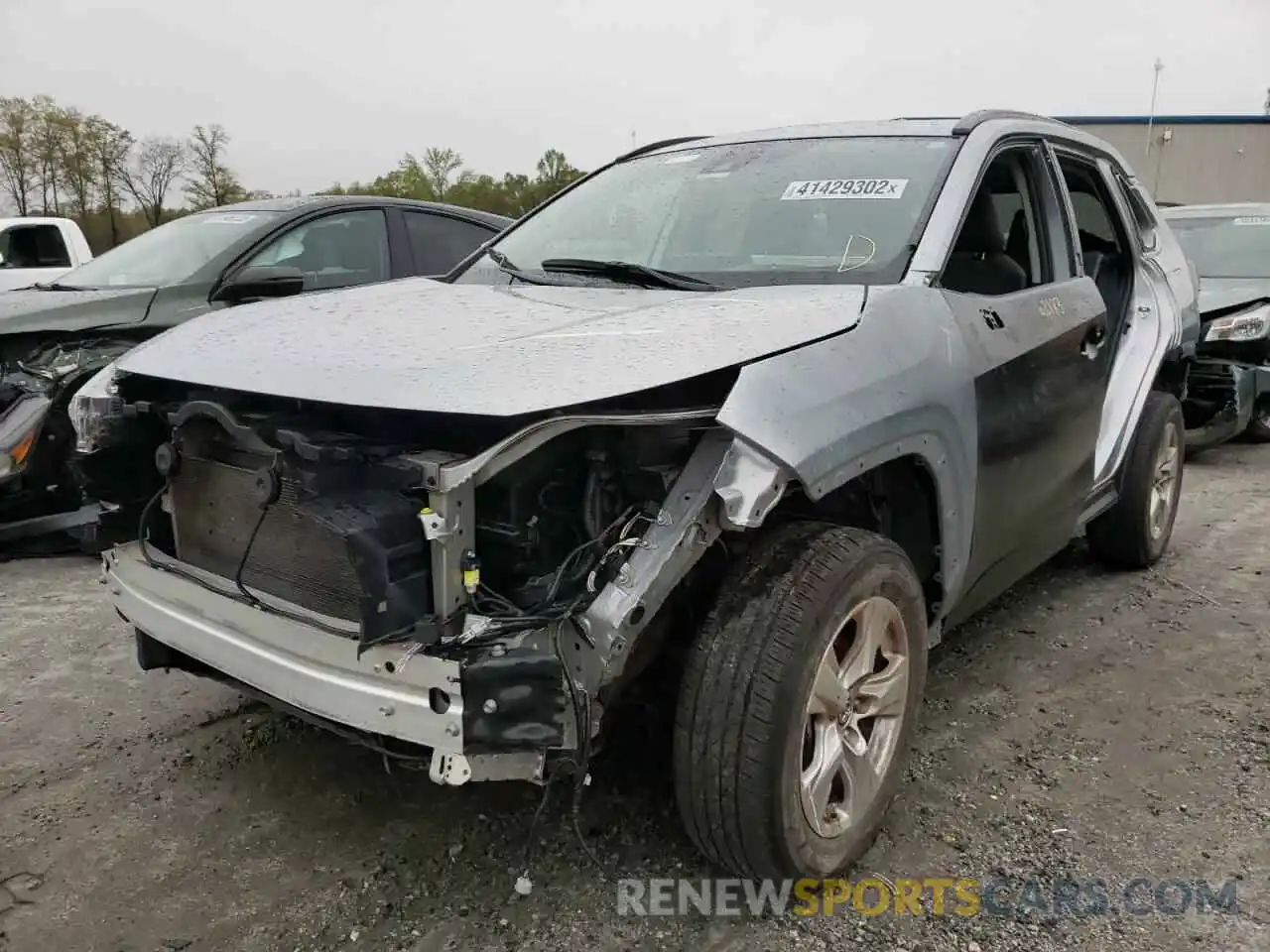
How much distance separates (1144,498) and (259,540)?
3.68 metres

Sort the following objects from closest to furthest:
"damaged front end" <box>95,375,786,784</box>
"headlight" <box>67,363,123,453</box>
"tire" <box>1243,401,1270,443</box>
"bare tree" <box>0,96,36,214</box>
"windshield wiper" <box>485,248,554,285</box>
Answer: "damaged front end" <box>95,375,786,784</box>, "headlight" <box>67,363,123,453</box>, "windshield wiper" <box>485,248,554,285</box>, "tire" <box>1243,401,1270,443</box>, "bare tree" <box>0,96,36,214</box>

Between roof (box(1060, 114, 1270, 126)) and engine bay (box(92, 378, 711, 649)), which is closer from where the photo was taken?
engine bay (box(92, 378, 711, 649))

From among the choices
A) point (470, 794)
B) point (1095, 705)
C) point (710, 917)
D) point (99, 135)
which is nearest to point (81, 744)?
point (470, 794)

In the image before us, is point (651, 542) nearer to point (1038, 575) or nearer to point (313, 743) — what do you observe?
point (313, 743)

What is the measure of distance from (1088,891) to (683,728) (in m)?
1.08

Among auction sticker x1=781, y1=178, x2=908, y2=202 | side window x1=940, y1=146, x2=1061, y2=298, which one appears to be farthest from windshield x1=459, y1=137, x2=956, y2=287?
side window x1=940, y1=146, x2=1061, y2=298

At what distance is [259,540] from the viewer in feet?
7.89

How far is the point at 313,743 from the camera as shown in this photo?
3150mm

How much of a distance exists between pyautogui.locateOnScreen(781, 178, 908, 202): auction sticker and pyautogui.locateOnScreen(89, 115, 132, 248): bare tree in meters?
26.0

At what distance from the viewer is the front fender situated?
204 cm

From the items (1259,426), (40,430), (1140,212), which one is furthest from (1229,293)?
(40,430)

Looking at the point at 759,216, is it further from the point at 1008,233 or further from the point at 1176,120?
the point at 1176,120

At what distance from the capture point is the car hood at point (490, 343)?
204 centimetres

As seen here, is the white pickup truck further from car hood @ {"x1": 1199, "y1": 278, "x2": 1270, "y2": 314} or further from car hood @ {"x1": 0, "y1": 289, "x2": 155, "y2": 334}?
car hood @ {"x1": 1199, "y1": 278, "x2": 1270, "y2": 314}
